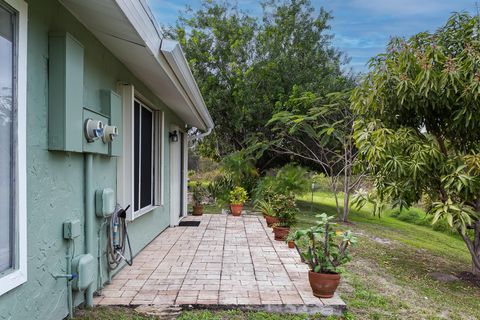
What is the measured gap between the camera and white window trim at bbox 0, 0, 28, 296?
228 centimetres

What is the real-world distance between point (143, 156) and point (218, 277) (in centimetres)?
227

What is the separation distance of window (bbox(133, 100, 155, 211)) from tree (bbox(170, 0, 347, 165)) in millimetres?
7127

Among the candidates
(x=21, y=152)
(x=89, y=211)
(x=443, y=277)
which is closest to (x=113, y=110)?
(x=89, y=211)

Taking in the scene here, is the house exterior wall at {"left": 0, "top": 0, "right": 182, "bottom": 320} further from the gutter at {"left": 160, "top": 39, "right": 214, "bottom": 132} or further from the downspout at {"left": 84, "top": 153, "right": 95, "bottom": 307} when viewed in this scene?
the gutter at {"left": 160, "top": 39, "right": 214, "bottom": 132}

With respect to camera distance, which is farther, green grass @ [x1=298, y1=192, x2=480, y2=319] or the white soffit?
green grass @ [x1=298, y1=192, x2=480, y2=319]

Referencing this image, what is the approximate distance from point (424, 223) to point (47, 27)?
55.3 ft

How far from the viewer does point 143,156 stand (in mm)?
5621

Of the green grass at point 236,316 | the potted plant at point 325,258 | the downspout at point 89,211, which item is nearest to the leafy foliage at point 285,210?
the potted plant at point 325,258

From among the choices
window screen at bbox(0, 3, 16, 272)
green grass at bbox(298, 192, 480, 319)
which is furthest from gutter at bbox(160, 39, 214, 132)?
green grass at bbox(298, 192, 480, 319)

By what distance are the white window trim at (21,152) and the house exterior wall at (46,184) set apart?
0.07 metres

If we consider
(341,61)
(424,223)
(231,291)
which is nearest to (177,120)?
(231,291)

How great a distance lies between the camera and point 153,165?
6.38 metres

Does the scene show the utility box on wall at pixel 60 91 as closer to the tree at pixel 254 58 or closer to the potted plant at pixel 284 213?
the potted plant at pixel 284 213

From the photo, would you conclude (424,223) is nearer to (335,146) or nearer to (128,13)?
(335,146)
